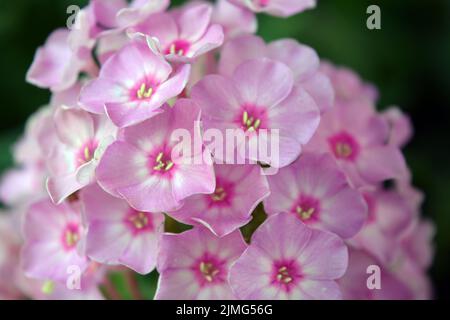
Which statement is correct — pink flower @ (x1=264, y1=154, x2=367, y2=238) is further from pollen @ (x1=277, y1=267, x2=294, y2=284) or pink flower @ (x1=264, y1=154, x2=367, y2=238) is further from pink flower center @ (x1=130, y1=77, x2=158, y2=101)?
pink flower center @ (x1=130, y1=77, x2=158, y2=101)

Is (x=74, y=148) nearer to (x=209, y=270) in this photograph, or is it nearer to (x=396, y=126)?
(x=209, y=270)

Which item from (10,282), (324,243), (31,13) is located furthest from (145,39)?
(31,13)

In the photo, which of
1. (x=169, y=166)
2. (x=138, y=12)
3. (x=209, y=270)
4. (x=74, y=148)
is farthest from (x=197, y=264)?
(x=138, y=12)

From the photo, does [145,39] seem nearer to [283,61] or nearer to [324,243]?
[283,61]

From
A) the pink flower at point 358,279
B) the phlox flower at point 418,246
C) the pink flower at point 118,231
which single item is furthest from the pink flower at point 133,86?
the phlox flower at point 418,246

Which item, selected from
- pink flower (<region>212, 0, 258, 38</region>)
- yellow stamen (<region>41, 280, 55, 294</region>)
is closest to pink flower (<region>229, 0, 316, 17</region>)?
pink flower (<region>212, 0, 258, 38</region>)

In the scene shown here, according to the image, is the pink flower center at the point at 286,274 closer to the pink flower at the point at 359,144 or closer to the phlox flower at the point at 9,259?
the pink flower at the point at 359,144
